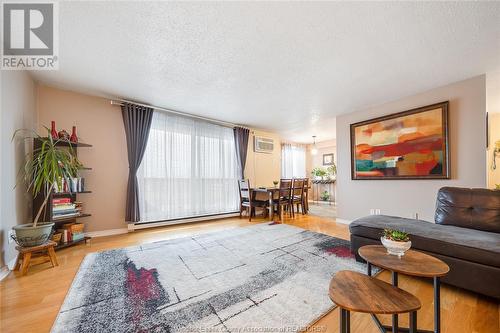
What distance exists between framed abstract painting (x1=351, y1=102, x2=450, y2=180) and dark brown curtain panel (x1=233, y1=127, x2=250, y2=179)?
2.53 m

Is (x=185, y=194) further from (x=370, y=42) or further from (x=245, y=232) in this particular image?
(x=370, y=42)

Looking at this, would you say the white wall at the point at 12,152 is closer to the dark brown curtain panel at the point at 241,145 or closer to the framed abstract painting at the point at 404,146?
the dark brown curtain panel at the point at 241,145

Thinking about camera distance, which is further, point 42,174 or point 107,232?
point 107,232

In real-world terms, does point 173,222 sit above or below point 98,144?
below

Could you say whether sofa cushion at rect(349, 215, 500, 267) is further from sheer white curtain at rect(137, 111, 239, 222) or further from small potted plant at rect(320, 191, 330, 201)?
small potted plant at rect(320, 191, 330, 201)

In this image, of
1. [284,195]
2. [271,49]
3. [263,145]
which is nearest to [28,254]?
[271,49]

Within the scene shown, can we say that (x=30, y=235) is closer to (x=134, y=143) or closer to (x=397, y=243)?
(x=134, y=143)

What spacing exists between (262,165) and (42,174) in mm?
4443

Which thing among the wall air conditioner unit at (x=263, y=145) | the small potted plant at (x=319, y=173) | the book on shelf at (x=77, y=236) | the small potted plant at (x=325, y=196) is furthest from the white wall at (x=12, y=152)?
the small potted plant at (x=325, y=196)

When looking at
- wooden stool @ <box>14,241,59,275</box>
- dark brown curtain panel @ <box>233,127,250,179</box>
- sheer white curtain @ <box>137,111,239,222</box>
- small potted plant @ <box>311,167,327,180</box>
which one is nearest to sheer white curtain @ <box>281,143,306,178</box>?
small potted plant @ <box>311,167,327,180</box>

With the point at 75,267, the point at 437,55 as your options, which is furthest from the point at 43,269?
the point at 437,55

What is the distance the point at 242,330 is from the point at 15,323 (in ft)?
4.93

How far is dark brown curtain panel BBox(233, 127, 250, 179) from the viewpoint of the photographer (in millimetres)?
5027

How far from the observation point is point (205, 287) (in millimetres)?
1683
